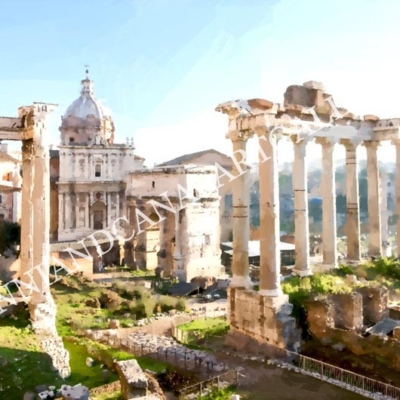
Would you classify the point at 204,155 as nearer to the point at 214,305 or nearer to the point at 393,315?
the point at 214,305

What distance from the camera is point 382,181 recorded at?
32.4 meters

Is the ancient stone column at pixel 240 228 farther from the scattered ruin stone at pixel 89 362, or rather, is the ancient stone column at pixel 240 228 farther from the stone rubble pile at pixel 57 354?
the stone rubble pile at pixel 57 354

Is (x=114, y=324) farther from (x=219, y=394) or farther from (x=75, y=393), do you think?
(x=75, y=393)

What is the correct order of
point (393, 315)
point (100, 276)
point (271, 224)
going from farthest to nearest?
point (100, 276)
point (393, 315)
point (271, 224)

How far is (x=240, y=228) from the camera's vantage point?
14828 mm

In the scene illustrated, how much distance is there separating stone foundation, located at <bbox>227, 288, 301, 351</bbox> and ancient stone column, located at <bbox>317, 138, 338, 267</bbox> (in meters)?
4.05

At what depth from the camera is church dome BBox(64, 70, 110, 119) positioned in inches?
1656

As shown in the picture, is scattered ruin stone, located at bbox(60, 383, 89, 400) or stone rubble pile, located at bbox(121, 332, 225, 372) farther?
stone rubble pile, located at bbox(121, 332, 225, 372)

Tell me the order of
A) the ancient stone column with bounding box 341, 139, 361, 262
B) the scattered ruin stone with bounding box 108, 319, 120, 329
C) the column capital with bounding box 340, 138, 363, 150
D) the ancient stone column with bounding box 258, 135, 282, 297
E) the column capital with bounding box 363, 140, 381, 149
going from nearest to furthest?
the ancient stone column with bounding box 258, 135, 282, 297
the column capital with bounding box 340, 138, 363, 150
the ancient stone column with bounding box 341, 139, 361, 262
the column capital with bounding box 363, 140, 381, 149
the scattered ruin stone with bounding box 108, 319, 120, 329

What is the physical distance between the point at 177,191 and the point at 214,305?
9.10m

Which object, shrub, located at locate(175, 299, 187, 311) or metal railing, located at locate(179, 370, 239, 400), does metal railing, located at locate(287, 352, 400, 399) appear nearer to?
metal railing, located at locate(179, 370, 239, 400)

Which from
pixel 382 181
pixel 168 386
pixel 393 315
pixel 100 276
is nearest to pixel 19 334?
pixel 168 386

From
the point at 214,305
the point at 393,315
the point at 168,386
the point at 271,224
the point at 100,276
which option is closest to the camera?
the point at 168,386

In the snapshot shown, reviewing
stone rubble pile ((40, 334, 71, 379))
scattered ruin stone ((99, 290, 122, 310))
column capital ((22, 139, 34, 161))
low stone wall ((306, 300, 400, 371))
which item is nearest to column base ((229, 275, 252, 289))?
low stone wall ((306, 300, 400, 371))
